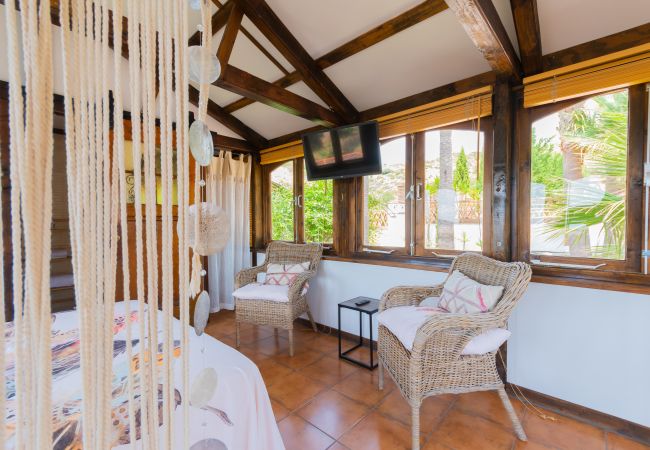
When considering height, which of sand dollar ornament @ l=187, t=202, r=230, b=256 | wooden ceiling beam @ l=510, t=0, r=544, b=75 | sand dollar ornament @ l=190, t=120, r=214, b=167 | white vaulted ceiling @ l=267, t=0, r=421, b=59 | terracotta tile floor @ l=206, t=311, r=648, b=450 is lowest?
terracotta tile floor @ l=206, t=311, r=648, b=450

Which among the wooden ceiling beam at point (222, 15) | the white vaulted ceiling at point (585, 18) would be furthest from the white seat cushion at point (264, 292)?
the white vaulted ceiling at point (585, 18)

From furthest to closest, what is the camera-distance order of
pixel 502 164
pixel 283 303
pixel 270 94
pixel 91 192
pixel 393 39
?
pixel 283 303, pixel 270 94, pixel 393 39, pixel 502 164, pixel 91 192

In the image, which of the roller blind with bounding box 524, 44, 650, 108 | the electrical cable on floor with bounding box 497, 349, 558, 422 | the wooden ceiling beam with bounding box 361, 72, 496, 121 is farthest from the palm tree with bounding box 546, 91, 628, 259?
the electrical cable on floor with bounding box 497, 349, 558, 422

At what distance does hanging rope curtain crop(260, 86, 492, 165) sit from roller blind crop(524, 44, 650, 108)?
264mm

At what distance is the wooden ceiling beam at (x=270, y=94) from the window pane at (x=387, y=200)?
1.95 feet

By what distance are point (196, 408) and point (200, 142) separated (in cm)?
75

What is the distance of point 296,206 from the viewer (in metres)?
3.78

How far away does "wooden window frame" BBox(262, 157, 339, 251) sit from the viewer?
3311 millimetres

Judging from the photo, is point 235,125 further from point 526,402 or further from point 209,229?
point 526,402

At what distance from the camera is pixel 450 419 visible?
1905 mm

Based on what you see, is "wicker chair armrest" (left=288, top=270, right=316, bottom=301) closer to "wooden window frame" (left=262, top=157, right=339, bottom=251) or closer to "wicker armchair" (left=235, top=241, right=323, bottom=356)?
"wicker armchair" (left=235, top=241, right=323, bottom=356)

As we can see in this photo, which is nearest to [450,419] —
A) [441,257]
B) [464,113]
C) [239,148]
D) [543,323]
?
[543,323]

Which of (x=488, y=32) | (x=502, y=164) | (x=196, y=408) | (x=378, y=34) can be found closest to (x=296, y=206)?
(x=378, y=34)

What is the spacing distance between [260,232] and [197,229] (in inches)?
146
